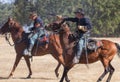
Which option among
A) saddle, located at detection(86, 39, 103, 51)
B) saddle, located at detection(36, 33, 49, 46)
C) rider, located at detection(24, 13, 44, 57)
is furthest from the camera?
rider, located at detection(24, 13, 44, 57)

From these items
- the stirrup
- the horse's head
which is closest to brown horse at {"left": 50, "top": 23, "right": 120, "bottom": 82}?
the stirrup

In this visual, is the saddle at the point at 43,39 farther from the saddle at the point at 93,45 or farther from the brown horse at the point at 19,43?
→ the saddle at the point at 93,45

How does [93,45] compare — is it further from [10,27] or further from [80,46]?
[10,27]

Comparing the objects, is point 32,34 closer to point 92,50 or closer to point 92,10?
point 92,50

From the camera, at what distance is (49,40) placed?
581 inches

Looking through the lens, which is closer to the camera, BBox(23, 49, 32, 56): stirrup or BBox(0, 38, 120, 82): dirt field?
BBox(0, 38, 120, 82): dirt field

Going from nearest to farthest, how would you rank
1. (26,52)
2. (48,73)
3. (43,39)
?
(43,39), (26,52), (48,73)

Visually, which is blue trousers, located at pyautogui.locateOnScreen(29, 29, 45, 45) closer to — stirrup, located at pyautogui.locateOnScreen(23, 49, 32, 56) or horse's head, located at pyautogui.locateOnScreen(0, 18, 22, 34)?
stirrup, located at pyautogui.locateOnScreen(23, 49, 32, 56)

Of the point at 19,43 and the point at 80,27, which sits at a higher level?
the point at 80,27

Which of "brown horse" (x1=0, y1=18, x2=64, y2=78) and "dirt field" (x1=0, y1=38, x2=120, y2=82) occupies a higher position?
"brown horse" (x1=0, y1=18, x2=64, y2=78)

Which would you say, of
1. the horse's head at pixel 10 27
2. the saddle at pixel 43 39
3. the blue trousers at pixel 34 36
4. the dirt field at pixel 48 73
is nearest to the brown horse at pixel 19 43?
the horse's head at pixel 10 27

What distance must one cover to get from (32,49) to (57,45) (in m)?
1.33

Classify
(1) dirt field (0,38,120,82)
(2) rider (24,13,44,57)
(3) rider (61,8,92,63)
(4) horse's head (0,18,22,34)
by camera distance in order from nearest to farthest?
(3) rider (61,8,92,63) → (1) dirt field (0,38,120,82) → (2) rider (24,13,44,57) → (4) horse's head (0,18,22,34)

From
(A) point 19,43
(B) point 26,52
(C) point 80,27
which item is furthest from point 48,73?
(C) point 80,27
